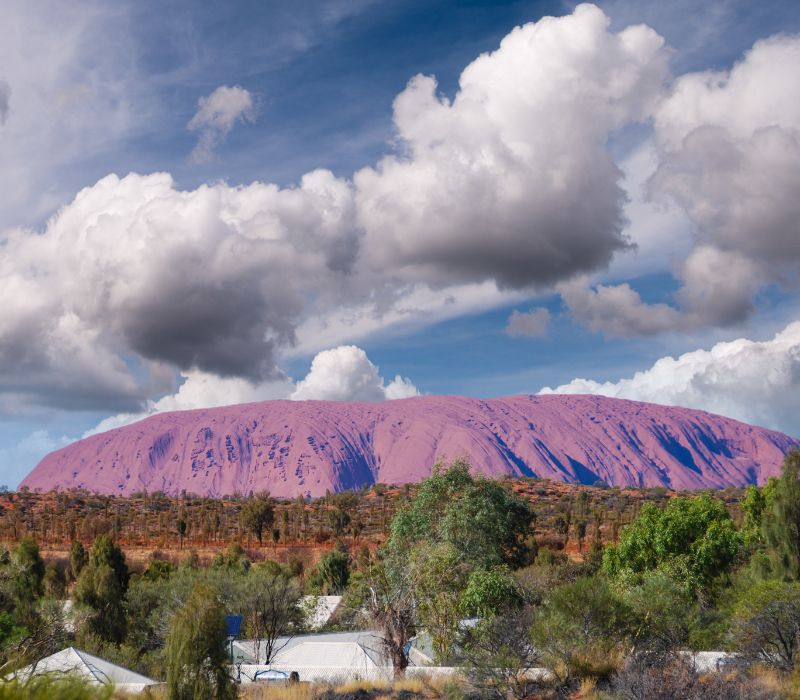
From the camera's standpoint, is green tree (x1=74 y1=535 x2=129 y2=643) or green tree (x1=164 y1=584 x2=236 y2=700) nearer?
green tree (x1=164 y1=584 x2=236 y2=700)

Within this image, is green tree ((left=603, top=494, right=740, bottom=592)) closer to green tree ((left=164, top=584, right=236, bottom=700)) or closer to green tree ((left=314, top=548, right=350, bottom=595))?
green tree ((left=314, top=548, right=350, bottom=595))

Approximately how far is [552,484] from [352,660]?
102406 millimetres

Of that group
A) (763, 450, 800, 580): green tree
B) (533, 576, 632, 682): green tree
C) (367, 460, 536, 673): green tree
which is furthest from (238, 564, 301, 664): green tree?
(763, 450, 800, 580): green tree

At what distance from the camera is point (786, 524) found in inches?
1372

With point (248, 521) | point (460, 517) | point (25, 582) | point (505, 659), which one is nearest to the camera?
point (505, 659)

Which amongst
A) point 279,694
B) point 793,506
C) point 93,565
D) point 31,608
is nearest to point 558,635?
point 279,694

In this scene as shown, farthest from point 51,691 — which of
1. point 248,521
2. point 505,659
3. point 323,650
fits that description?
point 248,521

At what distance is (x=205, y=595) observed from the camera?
18641 mm

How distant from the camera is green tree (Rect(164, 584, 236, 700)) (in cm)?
1841

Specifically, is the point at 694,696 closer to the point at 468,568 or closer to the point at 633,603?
the point at 633,603

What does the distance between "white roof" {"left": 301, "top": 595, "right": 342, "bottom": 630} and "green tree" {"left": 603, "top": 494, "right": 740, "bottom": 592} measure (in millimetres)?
14037

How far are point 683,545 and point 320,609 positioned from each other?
60.8ft

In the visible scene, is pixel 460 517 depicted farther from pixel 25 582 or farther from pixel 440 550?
pixel 25 582

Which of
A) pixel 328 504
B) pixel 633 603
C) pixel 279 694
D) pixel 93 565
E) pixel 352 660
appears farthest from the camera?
pixel 328 504
